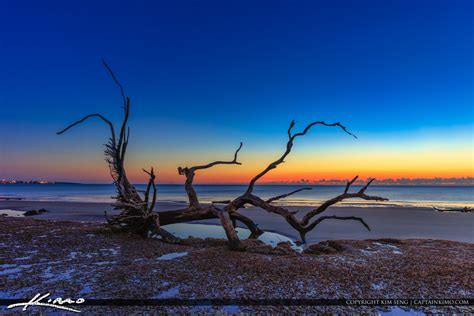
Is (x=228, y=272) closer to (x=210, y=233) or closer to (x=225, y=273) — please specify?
(x=225, y=273)

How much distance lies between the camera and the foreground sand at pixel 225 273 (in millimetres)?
4414

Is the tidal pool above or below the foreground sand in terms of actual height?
below

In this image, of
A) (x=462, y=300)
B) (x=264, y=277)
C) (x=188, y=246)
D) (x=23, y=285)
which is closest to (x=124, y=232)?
(x=188, y=246)

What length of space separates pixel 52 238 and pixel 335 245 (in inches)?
334

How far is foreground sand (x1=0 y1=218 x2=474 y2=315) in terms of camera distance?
4.41 m

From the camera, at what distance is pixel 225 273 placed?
5395 millimetres

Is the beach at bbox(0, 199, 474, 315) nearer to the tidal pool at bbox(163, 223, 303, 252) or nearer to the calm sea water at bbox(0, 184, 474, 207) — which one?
the tidal pool at bbox(163, 223, 303, 252)
